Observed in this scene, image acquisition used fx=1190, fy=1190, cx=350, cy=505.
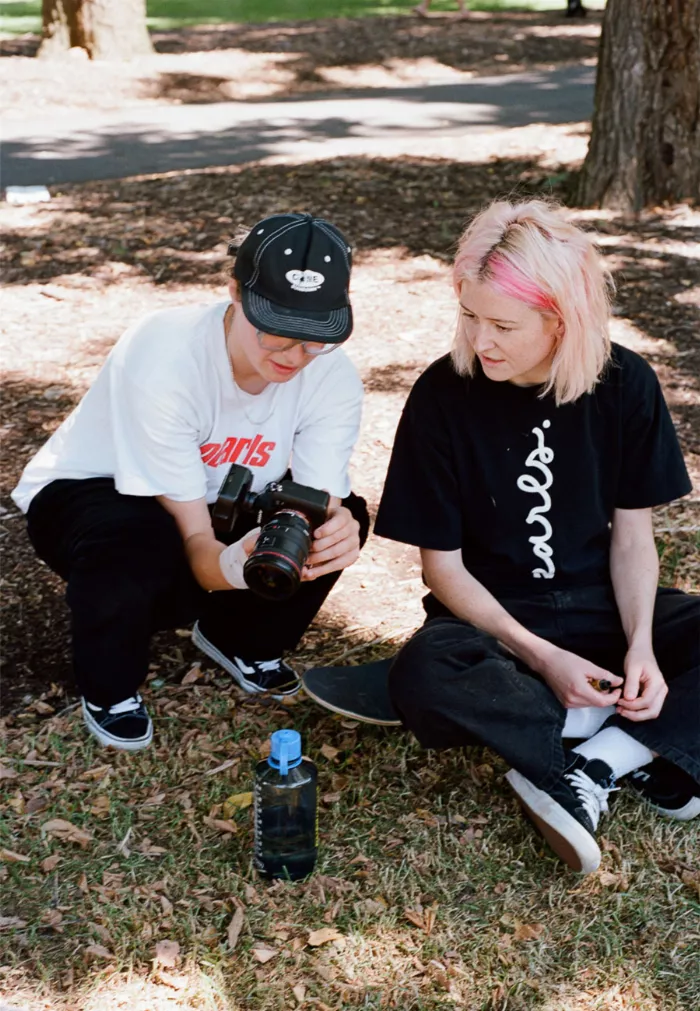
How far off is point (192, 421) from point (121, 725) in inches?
34.4

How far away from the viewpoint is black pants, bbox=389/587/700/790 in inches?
112

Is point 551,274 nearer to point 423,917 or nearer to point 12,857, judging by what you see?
point 423,917

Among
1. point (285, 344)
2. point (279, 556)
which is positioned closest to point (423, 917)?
point (279, 556)

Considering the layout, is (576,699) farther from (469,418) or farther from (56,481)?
(56,481)

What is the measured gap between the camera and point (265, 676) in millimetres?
3596

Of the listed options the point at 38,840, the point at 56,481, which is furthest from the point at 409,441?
the point at 38,840

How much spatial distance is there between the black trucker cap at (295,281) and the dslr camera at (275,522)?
1.22 feet

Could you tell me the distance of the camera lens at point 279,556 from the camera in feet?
8.89

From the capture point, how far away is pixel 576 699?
2.91 m

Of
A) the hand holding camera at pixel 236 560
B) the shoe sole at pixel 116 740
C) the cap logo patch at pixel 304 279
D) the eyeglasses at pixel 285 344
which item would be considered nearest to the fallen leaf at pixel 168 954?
the shoe sole at pixel 116 740

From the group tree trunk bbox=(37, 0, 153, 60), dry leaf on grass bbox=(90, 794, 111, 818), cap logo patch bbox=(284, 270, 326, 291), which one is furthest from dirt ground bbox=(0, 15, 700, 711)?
tree trunk bbox=(37, 0, 153, 60)

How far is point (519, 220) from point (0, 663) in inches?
82.8

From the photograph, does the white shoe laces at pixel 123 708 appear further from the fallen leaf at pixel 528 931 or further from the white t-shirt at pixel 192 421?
the fallen leaf at pixel 528 931

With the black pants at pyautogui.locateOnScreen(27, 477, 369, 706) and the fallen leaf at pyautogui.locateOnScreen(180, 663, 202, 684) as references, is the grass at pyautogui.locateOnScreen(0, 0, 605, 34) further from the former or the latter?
the black pants at pyautogui.locateOnScreen(27, 477, 369, 706)
